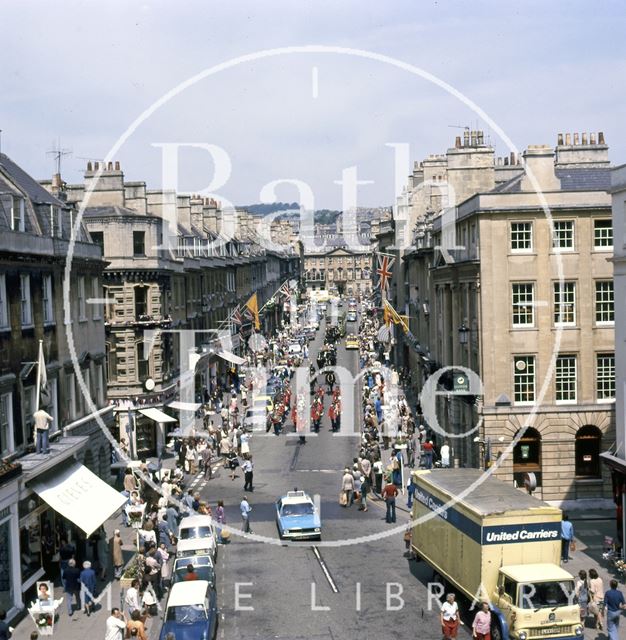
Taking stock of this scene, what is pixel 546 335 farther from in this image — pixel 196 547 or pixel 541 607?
pixel 541 607

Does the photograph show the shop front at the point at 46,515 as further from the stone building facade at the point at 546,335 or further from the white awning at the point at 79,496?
the stone building facade at the point at 546,335

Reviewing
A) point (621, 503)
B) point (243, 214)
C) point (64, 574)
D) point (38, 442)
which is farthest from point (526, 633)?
point (243, 214)

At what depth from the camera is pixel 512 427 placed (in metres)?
37.8

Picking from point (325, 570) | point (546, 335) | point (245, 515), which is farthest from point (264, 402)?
point (325, 570)

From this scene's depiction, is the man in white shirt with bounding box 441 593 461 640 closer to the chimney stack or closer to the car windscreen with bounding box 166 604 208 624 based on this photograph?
the car windscreen with bounding box 166 604 208 624

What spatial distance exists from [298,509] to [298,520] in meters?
0.63

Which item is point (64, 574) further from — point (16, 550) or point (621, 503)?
point (621, 503)

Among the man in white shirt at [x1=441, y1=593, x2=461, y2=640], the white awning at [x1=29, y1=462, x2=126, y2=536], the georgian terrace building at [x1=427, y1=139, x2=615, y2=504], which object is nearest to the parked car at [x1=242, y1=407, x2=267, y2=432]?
the georgian terrace building at [x1=427, y1=139, x2=615, y2=504]

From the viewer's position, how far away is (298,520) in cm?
3152

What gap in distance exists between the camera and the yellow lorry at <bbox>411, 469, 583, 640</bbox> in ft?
66.0

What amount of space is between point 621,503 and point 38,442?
17848mm

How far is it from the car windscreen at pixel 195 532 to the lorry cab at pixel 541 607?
11667 millimetres

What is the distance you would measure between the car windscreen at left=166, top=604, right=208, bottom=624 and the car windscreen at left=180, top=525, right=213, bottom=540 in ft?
26.8

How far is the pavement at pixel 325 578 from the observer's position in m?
22.9
